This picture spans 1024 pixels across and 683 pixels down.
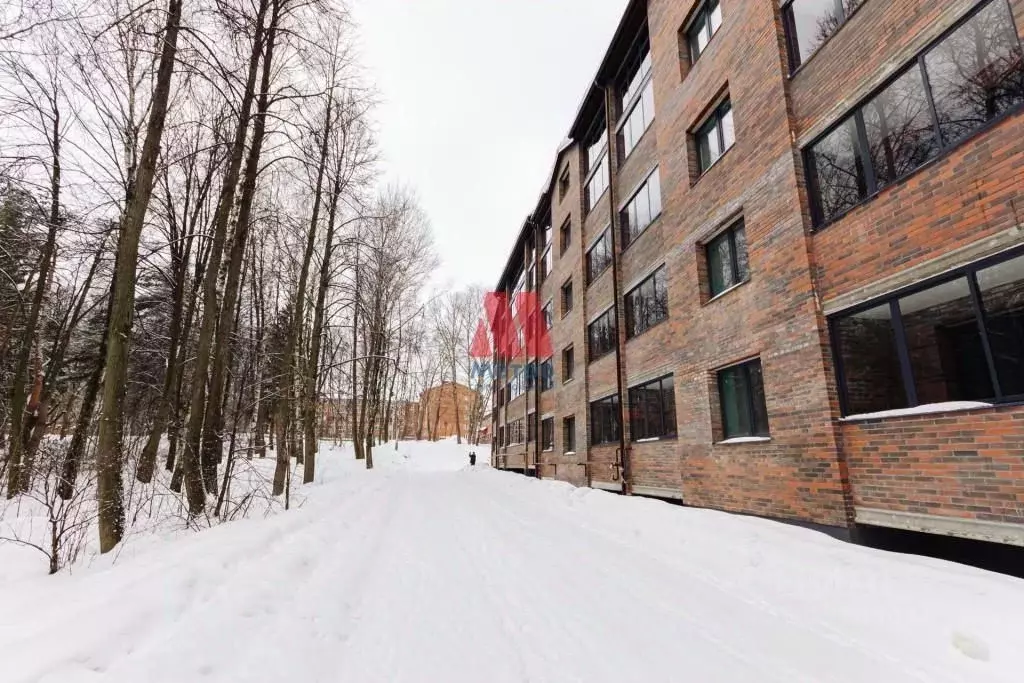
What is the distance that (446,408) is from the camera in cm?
7006

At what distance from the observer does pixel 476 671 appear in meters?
3.04

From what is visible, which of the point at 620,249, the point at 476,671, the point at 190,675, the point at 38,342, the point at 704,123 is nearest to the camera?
the point at 190,675

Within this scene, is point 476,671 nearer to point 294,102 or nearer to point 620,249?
point 294,102

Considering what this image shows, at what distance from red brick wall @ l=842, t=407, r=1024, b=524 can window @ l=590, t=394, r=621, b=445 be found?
801cm

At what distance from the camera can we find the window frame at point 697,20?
10118 millimetres

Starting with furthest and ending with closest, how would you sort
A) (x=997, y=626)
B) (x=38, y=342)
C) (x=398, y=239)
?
1. (x=398, y=239)
2. (x=38, y=342)
3. (x=997, y=626)

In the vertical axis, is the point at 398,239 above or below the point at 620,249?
above

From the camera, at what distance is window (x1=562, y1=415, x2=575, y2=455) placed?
A: 742 inches

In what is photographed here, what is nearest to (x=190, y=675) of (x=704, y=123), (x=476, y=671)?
(x=476, y=671)

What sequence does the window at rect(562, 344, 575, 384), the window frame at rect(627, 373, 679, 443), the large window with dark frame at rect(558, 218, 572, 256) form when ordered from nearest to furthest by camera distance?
the window frame at rect(627, 373, 679, 443), the window at rect(562, 344, 575, 384), the large window with dark frame at rect(558, 218, 572, 256)

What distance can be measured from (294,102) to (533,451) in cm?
1881

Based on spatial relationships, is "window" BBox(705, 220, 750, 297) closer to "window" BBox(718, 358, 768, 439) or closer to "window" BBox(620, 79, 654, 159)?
"window" BBox(718, 358, 768, 439)

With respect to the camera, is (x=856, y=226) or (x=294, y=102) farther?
(x=294, y=102)

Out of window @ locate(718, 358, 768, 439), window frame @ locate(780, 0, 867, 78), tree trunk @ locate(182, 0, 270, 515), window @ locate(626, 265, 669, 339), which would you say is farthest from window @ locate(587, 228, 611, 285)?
tree trunk @ locate(182, 0, 270, 515)
